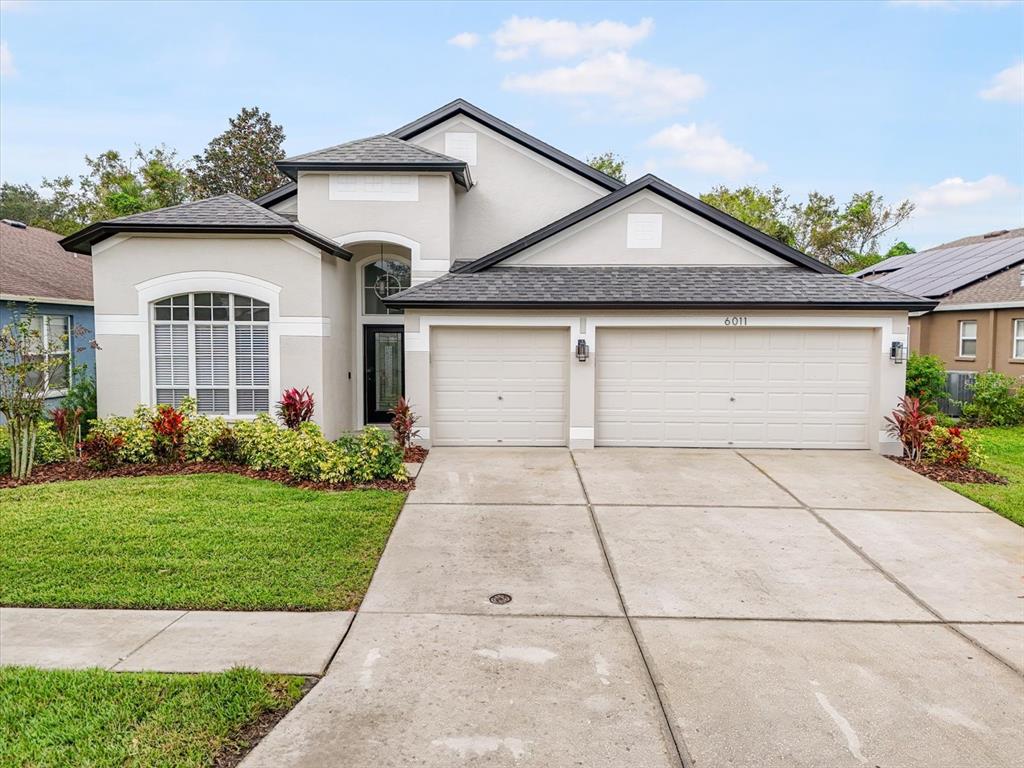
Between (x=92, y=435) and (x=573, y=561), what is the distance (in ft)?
26.4

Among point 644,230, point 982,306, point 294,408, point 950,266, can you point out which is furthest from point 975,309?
point 294,408

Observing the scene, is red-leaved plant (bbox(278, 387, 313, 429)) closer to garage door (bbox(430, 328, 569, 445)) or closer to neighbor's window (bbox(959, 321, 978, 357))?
garage door (bbox(430, 328, 569, 445))

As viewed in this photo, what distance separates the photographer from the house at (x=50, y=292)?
14398 millimetres

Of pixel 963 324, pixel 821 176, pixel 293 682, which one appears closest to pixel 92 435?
pixel 293 682

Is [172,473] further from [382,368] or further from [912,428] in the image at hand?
[912,428]

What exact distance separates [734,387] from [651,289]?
247 centimetres

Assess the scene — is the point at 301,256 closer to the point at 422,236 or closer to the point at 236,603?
the point at 422,236

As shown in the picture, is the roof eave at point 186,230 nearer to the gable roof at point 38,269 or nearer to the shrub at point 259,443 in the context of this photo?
the gable roof at point 38,269

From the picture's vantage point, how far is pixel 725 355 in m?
12.8

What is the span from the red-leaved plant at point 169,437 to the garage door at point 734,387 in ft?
24.0

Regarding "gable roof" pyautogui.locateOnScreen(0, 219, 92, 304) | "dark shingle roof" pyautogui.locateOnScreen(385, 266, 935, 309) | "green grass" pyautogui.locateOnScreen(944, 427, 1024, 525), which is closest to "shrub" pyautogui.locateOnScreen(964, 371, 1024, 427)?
"green grass" pyautogui.locateOnScreen(944, 427, 1024, 525)

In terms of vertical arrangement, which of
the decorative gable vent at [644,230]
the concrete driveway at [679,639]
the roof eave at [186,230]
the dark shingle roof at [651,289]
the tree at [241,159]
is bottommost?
the concrete driveway at [679,639]

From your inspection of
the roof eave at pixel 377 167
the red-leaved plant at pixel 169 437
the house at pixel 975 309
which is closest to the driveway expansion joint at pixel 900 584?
the roof eave at pixel 377 167

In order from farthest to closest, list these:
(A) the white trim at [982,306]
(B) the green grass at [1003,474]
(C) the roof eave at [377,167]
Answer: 1. (A) the white trim at [982,306]
2. (C) the roof eave at [377,167]
3. (B) the green grass at [1003,474]
